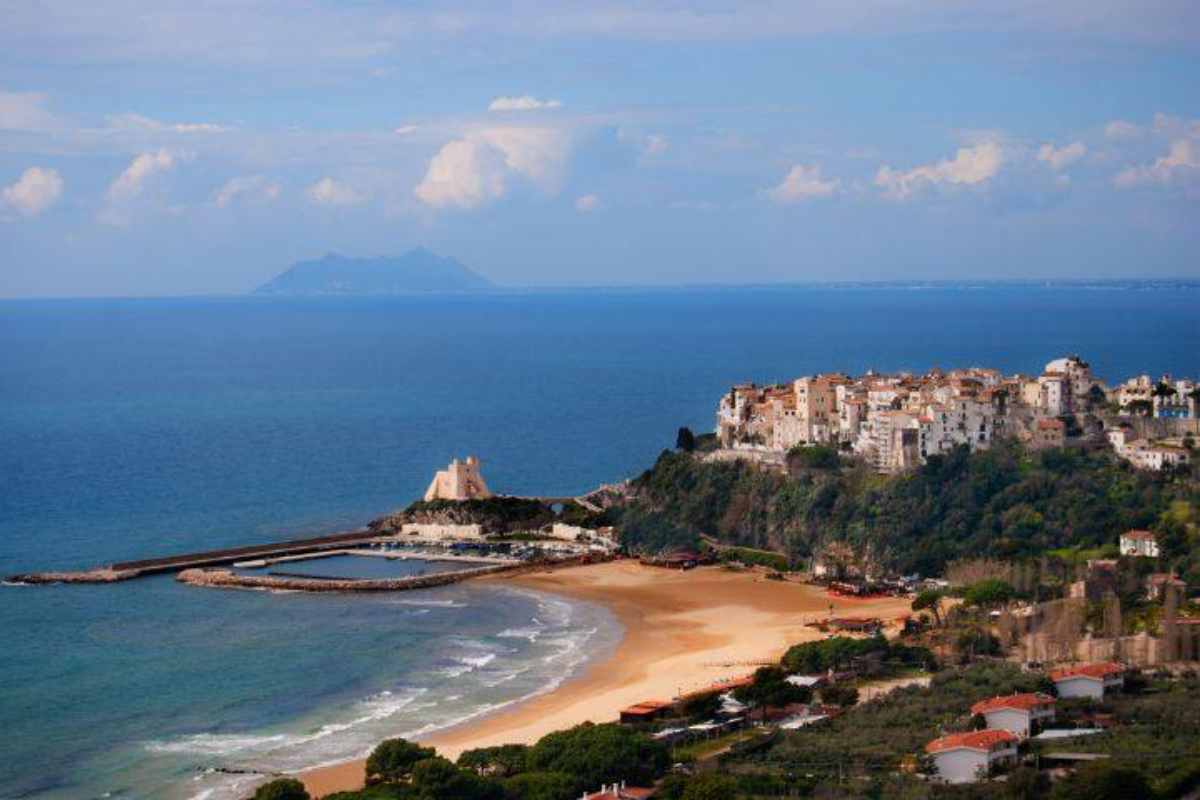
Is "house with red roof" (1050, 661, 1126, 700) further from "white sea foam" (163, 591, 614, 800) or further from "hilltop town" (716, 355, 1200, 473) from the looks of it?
"hilltop town" (716, 355, 1200, 473)

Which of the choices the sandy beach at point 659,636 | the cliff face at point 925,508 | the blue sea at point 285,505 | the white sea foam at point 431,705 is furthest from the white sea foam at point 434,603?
the cliff face at point 925,508

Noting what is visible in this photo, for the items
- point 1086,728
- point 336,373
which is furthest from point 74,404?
point 1086,728

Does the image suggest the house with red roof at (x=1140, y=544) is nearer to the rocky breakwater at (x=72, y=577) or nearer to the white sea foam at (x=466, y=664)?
the white sea foam at (x=466, y=664)

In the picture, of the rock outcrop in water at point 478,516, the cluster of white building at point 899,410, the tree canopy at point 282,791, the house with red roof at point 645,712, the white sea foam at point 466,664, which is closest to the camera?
the tree canopy at point 282,791

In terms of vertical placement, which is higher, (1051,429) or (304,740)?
(1051,429)

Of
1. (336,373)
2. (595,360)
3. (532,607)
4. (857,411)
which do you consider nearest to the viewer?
(532,607)

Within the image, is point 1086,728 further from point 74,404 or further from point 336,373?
point 336,373
